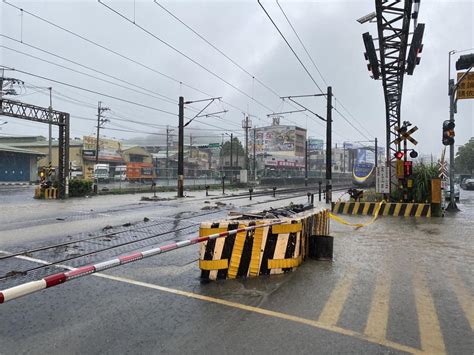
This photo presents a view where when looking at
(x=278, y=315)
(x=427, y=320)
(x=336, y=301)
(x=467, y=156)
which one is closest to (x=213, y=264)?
(x=278, y=315)

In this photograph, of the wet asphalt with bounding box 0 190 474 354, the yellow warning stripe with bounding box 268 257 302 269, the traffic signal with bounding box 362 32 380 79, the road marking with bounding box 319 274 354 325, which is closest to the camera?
the wet asphalt with bounding box 0 190 474 354

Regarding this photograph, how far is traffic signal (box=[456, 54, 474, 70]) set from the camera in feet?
55.7

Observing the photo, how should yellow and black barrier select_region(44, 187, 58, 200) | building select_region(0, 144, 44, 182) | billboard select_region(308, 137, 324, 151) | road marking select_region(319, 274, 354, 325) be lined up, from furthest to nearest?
billboard select_region(308, 137, 324, 151) < building select_region(0, 144, 44, 182) < yellow and black barrier select_region(44, 187, 58, 200) < road marking select_region(319, 274, 354, 325)

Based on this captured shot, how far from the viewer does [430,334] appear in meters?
4.13

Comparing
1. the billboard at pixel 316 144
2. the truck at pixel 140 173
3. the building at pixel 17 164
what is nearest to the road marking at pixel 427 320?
the truck at pixel 140 173

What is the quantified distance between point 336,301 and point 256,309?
115 cm

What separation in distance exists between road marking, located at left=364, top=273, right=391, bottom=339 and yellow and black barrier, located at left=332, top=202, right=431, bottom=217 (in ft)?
35.2

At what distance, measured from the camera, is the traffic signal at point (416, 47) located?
44.1 ft

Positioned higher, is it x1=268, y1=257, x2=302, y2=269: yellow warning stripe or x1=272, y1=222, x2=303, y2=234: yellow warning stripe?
x1=272, y1=222, x2=303, y2=234: yellow warning stripe

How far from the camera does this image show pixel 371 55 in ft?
52.4

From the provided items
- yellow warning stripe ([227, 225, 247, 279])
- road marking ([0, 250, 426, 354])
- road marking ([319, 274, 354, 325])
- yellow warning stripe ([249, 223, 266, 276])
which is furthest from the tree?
road marking ([0, 250, 426, 354])

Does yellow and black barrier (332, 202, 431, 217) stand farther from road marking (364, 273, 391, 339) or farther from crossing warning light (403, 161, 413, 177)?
road marking (364, 273, 391, 339)

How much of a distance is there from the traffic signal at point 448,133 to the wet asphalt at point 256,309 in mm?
11970

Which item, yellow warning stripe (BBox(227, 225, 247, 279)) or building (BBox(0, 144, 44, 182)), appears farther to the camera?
building (BBox(0, 144, 44, 182))
